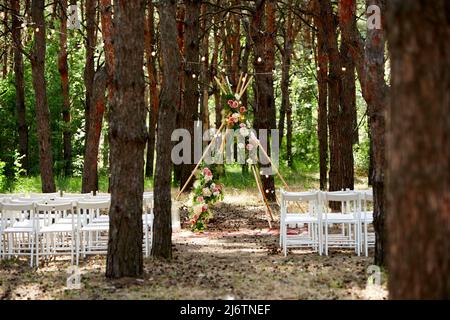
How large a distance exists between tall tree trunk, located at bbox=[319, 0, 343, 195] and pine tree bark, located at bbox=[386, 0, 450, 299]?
12.7m

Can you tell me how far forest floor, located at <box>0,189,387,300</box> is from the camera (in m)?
9.16

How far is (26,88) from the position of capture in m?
35.0

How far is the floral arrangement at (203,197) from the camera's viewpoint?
1672 centimetres

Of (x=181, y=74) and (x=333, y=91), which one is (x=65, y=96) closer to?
(x=181, y=74)

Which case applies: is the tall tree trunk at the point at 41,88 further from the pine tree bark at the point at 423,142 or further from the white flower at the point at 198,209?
the pine tree bark at the point at 423,142

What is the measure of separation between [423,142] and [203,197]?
11.9 metres

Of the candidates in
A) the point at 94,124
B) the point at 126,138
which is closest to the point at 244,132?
the point at 94,124

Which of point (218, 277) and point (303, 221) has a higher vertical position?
point (303, 221)

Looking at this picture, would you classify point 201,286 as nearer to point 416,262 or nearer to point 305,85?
point 416,262

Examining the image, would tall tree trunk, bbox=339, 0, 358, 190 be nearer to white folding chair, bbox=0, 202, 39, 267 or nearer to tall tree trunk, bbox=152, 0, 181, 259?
tall tree trunk, bbox=152, 0, 181, 259

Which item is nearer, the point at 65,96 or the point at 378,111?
the point at 378,111

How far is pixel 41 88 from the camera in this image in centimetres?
1984

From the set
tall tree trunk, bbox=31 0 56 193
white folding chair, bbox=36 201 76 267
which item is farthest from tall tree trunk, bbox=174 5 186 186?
white folding chair, bbox=36 201 76 267
